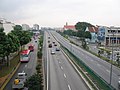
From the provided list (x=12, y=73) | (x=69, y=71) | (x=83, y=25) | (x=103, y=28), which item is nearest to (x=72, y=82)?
(x=69, y=71)

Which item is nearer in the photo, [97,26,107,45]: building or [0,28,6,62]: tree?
[0,28,6,62]: tree

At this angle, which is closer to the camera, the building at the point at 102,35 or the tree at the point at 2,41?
the tree at the point at 2,41

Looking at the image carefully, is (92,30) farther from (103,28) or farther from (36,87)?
(36,87)

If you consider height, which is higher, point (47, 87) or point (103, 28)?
point (103, 28)

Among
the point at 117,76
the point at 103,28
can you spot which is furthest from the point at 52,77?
the point at 103,28

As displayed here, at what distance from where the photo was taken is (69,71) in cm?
4038

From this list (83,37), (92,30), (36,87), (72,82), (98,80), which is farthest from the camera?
(92,30)

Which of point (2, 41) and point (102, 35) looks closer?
point (2, 41)

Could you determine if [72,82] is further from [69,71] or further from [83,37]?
[83,37]

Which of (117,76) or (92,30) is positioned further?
(92,30)

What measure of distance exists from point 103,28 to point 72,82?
3185 inches

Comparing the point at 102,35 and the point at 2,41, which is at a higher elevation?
the point at 2,41

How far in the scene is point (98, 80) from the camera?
28.1 m

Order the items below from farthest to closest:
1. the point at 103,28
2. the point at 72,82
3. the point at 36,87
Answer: the point at 103,28 < the point at 72,82 < the point at 36,87
